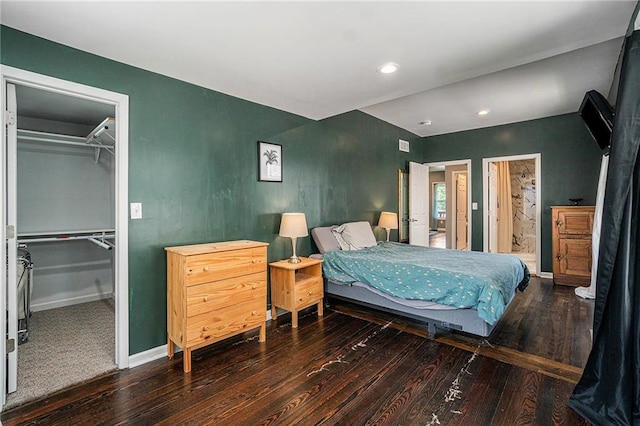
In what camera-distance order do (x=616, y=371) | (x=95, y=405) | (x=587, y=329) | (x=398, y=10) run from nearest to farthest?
(x=616, y=371)
(x=398, y=10)
(x=95, y=405)
(x=587, y=329)

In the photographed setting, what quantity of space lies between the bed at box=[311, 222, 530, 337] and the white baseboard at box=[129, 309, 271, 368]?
174 centimetres

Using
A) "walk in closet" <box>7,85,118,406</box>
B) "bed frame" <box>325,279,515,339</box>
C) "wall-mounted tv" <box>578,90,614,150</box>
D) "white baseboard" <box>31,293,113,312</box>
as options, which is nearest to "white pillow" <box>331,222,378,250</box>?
"bed frame" <box>325,279,515,339</box>

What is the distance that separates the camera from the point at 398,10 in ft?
5.68

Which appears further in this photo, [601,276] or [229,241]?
[229,241]

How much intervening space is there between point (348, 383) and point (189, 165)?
218 cm

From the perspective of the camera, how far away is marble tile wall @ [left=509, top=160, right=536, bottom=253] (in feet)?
24.9

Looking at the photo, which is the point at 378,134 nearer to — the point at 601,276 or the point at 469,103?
the point at 469,103

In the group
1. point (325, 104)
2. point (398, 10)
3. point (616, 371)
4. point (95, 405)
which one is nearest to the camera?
point (616, 371)

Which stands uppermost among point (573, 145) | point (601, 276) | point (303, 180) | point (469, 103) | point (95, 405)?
point (469, 103)

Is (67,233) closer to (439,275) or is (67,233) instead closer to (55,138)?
(55,138)

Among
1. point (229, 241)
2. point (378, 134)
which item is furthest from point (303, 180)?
point (378, 134)

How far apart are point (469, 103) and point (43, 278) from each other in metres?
5.78

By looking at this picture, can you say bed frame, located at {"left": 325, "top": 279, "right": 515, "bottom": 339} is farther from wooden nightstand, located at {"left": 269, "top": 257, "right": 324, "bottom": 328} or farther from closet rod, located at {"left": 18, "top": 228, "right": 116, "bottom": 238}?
closet rod, located at {"left": 18, "top": 228, "right": 116, "bottom": 238}

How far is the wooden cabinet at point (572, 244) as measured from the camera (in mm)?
4352
